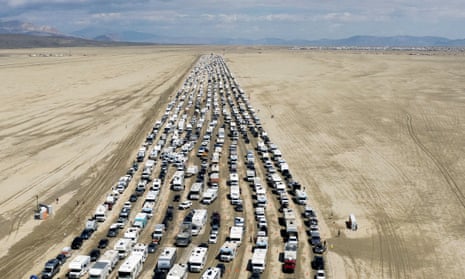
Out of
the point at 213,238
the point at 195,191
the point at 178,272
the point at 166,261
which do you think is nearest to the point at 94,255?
the point at 166,261

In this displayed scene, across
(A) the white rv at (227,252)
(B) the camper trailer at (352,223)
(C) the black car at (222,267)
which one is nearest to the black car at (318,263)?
(A) the white rv at (227,252)

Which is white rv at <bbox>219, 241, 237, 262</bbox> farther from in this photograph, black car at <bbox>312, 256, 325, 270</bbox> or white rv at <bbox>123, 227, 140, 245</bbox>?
white rv at <bbox>123, 227, 140, 245</bbox>

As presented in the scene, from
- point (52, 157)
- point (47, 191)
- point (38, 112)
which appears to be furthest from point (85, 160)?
point (38, 112)

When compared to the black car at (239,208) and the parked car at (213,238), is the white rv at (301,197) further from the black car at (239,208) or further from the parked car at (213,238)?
the parked car at (213,238)

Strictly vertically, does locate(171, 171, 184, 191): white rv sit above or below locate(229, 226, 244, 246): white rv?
above

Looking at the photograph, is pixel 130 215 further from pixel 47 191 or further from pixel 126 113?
pixel 126 113

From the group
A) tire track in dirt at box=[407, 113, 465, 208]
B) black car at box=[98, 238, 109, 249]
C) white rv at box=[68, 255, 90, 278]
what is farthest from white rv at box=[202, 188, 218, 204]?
tire track in dirt at box=[407, 113, 465, 208]

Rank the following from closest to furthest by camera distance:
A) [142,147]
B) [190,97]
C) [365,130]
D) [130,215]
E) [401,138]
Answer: [130,215] < [142,147] < [401,138] < [365,130] < [190,97]
